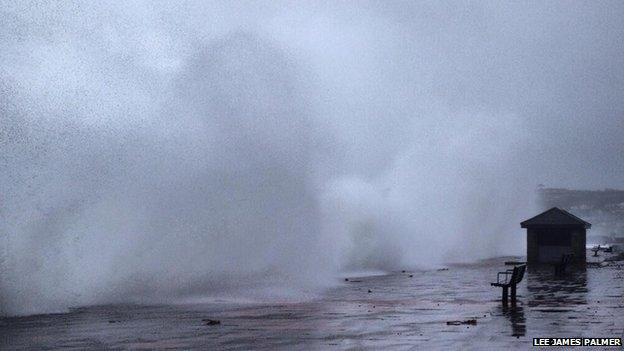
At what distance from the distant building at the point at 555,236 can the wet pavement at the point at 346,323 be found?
1936cm

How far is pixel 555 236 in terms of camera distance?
150 ft

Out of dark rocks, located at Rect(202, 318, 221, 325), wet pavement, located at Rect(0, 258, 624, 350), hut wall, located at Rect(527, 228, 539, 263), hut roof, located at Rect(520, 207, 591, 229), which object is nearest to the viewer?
wet pavement, located at Rect(0, 258, 624, 350)

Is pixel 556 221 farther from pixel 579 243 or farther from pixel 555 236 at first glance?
pixel 579 243

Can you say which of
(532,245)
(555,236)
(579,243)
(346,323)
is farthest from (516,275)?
(555,236)

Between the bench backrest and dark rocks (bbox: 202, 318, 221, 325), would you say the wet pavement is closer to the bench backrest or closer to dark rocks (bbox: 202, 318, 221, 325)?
dark rocks (bbox: 202, 318, 221, 325)

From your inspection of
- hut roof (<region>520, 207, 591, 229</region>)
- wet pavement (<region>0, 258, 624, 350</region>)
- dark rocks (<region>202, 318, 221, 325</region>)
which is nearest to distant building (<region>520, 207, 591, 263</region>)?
hut roof (<region>520, 207, 591, 229</region>)

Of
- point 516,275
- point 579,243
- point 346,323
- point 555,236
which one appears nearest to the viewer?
point 346,323

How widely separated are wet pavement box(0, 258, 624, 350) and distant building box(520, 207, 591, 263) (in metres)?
19.4

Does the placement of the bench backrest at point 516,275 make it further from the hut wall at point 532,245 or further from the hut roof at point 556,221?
the hut wall at point 532,245

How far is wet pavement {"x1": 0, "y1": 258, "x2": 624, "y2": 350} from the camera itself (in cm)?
1420

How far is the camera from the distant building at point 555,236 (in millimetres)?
44491

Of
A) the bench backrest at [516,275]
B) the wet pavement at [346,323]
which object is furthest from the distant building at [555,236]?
the bench backrest at [516,275]

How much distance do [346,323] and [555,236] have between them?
30975mm

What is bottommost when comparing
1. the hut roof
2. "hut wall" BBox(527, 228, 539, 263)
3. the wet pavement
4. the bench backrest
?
the wet pavement
